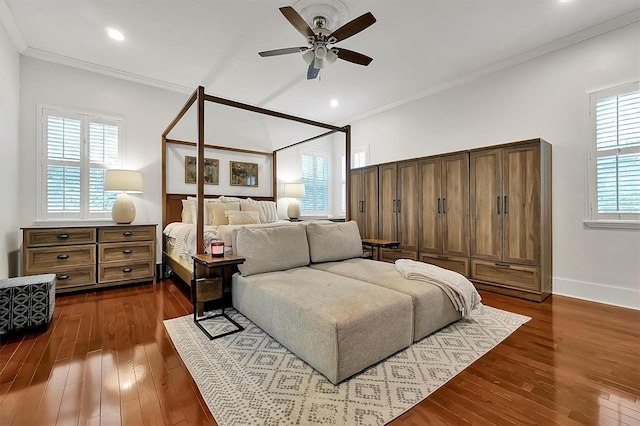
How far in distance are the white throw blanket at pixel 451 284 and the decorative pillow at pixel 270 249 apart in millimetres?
1115

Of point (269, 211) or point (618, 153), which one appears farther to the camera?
point (269, 211)

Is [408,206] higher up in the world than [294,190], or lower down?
lower down

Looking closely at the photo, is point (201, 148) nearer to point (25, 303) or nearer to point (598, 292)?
point (25, 303)

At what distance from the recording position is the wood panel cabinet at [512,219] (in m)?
3.39

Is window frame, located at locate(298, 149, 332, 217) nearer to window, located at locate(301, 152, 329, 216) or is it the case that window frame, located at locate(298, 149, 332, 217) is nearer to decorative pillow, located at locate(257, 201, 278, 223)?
window, located at locate(301, 152, 329, 216)

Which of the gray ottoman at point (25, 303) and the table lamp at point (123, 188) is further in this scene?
the table lamp at point (123, 188)

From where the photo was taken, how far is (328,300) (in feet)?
6.56

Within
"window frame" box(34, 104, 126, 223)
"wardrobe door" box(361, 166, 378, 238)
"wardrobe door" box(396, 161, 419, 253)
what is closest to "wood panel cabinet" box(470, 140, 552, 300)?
"wardrobe door" box(396, 161, 419, 253)

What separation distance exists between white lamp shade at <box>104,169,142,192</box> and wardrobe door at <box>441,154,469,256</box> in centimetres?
447

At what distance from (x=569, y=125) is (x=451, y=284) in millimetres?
2770

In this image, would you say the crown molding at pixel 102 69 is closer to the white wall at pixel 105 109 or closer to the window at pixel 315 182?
the white wall at pixel 105 109

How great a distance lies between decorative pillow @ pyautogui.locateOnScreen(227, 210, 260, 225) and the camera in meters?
4.45

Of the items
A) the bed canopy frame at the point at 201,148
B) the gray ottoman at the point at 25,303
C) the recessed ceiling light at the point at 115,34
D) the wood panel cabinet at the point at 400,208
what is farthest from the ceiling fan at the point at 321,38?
the gray ottoman at the point at 25,303

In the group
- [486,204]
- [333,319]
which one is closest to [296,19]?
[333,319]
